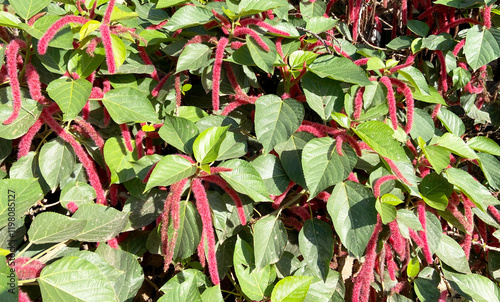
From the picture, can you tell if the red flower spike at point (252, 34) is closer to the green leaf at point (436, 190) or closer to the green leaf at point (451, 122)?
the green leaf at point (436, 190)

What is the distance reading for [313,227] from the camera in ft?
4.29

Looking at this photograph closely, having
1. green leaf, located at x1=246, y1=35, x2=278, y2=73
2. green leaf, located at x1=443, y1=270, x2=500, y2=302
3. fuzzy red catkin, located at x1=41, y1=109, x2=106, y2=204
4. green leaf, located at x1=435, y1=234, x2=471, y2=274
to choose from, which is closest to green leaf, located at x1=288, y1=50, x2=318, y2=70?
green leaf, located at x1=246, y1=35, x2=278, y2=73

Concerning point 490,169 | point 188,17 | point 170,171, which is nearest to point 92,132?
point 170,171

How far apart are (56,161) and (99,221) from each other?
256mm

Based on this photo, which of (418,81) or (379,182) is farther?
(418,81)

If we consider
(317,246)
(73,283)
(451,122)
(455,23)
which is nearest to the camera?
(73,283)

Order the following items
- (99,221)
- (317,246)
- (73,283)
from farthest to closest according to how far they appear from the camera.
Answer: (317,246) → (99,221) → (73,283)

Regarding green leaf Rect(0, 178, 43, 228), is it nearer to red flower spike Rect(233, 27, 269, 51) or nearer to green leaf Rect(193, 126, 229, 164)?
green leaf Rect(193, 126, 229, 164)

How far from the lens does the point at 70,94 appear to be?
3.67 ft

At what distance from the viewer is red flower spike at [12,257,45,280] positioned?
1.00 meters

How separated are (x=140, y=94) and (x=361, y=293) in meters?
1.05

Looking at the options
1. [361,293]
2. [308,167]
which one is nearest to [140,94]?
[308,167]

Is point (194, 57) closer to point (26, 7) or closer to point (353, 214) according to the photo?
point (26, 7)

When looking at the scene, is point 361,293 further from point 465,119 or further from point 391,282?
point 465,119
